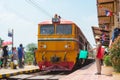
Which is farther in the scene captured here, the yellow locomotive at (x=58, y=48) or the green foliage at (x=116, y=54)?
the yellow locomotive at (x=58, y=48)

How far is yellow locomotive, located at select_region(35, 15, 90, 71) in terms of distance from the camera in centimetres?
2142

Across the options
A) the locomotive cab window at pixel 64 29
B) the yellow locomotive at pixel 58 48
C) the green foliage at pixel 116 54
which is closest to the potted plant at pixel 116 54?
the green foliage at pixel 116 54

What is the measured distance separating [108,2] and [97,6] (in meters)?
1.84

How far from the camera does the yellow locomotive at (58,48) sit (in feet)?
70.3

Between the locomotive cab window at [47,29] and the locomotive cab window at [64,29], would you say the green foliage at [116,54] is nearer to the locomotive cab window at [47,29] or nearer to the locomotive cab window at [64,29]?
the locomotive cab window at [64,29]

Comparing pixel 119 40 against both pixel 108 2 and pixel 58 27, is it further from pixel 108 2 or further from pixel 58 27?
pixel 108 2

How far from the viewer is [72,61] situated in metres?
21.3

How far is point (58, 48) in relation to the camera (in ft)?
70.9

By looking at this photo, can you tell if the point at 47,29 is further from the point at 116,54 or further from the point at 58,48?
the point at 116,54

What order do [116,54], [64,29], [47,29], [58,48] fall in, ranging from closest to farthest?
[116,54] → [58,48] → [64,29] → [47,29]

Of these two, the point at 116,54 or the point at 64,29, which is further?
the point at 64,29

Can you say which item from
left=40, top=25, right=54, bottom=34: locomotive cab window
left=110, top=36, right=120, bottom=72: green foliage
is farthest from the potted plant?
left=40, top=25, right=54, bottom=34: locomotive cab window

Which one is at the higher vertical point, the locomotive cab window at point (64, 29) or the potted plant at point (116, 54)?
the locomotive cab window at point (64, 29)

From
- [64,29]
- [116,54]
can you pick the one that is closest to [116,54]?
[116,54]
